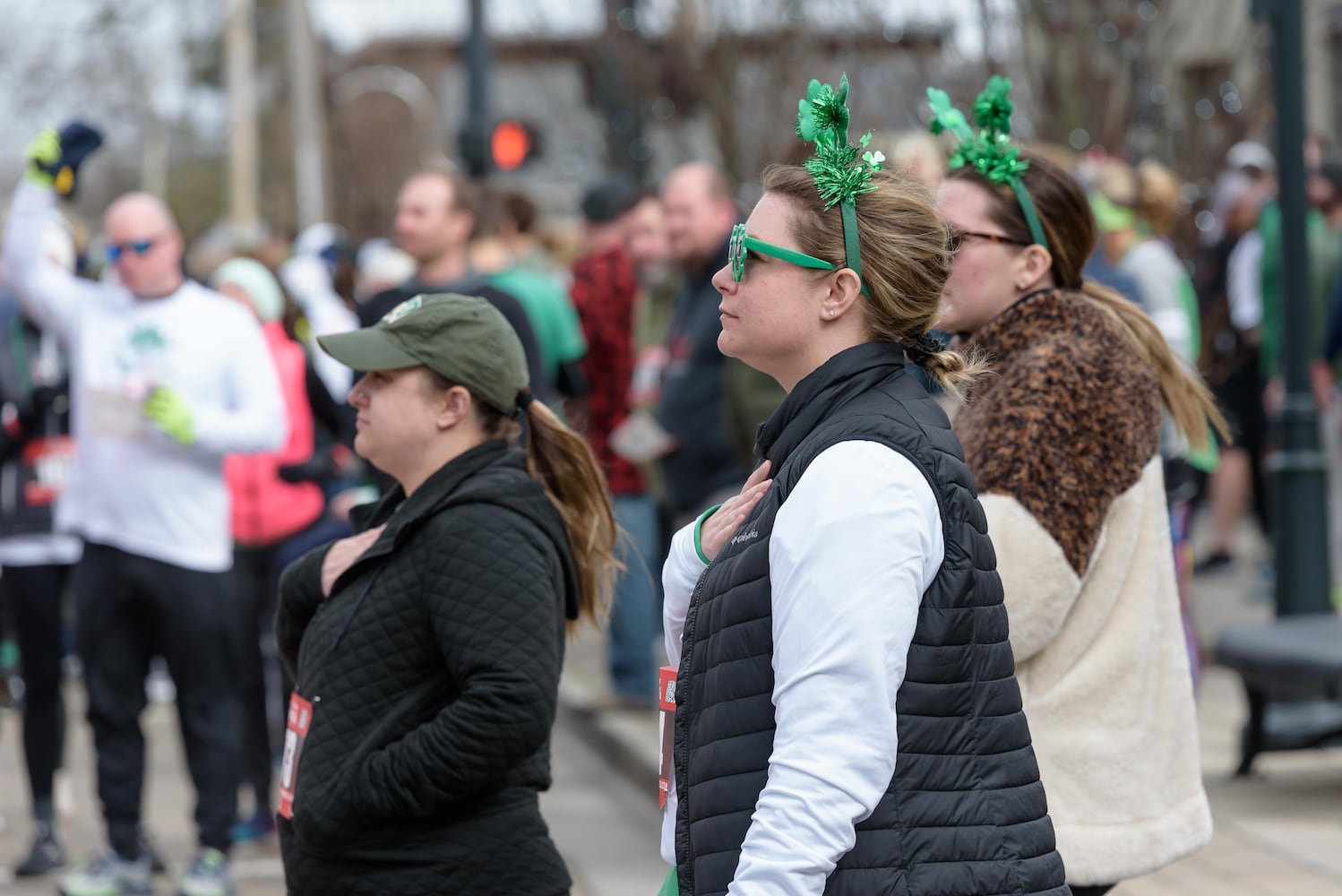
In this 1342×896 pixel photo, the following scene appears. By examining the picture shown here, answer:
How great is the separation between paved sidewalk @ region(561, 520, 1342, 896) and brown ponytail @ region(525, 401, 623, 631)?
295 millimetres

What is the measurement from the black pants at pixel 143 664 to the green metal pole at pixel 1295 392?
433 cm

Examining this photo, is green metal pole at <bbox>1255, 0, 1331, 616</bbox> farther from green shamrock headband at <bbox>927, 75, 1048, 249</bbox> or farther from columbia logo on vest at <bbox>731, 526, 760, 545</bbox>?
columbia logo on vest at <bbox>731, 526, 760, 545</bbox>

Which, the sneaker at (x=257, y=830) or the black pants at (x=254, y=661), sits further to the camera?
the black pants at (x=254, y=661)

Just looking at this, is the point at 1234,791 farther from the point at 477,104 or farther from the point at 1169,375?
the point at 477,104

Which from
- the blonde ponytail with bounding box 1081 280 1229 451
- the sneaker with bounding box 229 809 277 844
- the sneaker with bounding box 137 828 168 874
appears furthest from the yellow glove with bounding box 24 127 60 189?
the blonde ponytail with bounding box 1081 280 1229 451

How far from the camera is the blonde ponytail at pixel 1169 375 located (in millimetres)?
3762

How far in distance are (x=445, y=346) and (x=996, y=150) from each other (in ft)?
3.71

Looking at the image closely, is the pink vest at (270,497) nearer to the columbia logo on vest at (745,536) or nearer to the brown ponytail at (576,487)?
the brown ponytail at (576,487)

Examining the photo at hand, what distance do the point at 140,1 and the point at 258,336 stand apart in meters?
42.0

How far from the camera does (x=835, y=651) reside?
244 centimetres

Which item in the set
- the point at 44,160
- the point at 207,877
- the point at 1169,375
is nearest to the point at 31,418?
the point at 44,160

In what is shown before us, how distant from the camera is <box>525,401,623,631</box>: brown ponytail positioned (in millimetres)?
3982

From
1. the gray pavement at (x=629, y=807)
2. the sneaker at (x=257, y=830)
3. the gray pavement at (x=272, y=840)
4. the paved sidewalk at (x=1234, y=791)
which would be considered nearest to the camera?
the paved sidewalk at (x=1234, y=791)

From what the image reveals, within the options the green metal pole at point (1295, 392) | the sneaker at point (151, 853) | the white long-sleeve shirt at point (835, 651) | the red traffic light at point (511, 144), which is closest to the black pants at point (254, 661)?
the sneaker at point (151, 853)
